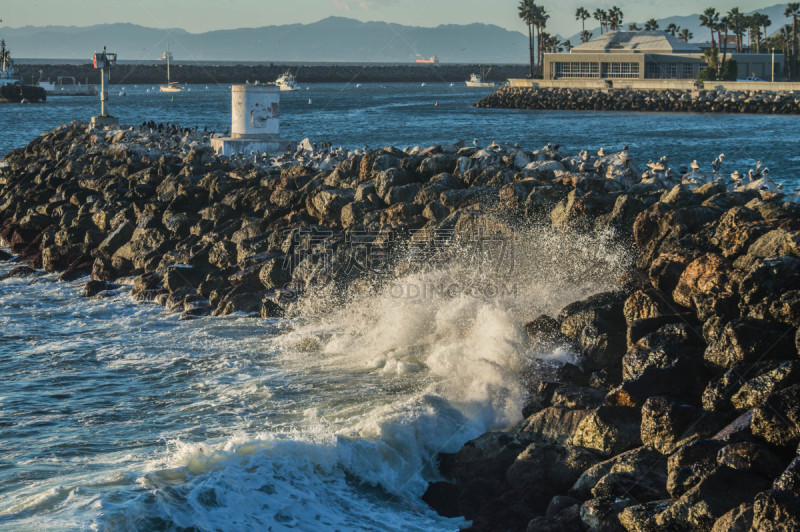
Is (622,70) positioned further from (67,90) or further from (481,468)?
(481,468)

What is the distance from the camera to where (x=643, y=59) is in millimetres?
83062

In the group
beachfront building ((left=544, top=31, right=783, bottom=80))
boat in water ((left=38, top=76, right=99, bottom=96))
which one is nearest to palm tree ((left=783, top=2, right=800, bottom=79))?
beachfront building ((left=544, top=31, right=783, bottom=80))

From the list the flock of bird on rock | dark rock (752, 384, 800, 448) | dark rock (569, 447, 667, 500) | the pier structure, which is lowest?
dark rock (569, 447, 667, 500)

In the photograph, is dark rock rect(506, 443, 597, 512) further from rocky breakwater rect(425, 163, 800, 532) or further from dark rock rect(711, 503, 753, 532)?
dark rock rect(711, 503, 753, 532)

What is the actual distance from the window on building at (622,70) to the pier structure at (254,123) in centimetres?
6611

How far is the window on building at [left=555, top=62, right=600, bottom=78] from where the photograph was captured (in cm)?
8688

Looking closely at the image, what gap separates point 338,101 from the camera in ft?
312

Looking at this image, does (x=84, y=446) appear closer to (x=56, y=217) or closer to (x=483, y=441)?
(x=483, y=441)

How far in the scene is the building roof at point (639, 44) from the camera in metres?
83.8

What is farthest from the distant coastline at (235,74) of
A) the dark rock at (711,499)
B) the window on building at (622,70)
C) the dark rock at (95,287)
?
the dark rock at (711,499)

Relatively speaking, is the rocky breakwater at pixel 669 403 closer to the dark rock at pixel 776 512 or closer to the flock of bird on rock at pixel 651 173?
the dark rock at pixel 776 512

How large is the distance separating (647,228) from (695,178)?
488 cm

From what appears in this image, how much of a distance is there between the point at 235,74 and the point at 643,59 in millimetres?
79461

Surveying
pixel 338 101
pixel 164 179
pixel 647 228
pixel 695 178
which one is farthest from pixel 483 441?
pixel 338 101
